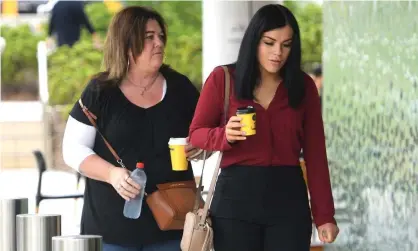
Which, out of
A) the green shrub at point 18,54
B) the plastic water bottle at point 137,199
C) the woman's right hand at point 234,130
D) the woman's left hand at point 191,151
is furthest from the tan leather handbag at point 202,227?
the green shrub at point 18,54

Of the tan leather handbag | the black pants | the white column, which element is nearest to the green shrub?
the white column

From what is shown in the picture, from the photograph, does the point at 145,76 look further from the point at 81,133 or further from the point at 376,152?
the point at 376,152

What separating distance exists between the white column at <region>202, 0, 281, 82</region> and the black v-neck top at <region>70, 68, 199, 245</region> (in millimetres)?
3996

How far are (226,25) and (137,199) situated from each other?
14.4ft

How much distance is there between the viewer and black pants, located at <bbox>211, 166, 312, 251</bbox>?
392 cm

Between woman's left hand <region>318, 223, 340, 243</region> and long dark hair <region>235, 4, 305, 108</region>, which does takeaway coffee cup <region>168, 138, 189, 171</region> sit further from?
woman's left hand <region>318, 223, 340, 243</region>

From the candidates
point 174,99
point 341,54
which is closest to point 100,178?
point 174,99

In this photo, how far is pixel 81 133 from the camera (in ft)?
14.9

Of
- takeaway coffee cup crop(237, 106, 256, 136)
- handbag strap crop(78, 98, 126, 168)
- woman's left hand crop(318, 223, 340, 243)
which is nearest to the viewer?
takeaway coffee cup crop(237, 106, 256, 136)

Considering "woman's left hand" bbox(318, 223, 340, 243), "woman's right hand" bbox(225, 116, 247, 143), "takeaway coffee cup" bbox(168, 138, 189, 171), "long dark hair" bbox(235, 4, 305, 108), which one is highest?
"long dark hair" bbox(235, 4, 305, 108)

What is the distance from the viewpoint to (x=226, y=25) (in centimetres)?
863

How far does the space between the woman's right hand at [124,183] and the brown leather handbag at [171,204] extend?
11 centimetres

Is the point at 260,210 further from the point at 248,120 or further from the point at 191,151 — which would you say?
the point at 191,151

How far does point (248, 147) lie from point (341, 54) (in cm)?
261
